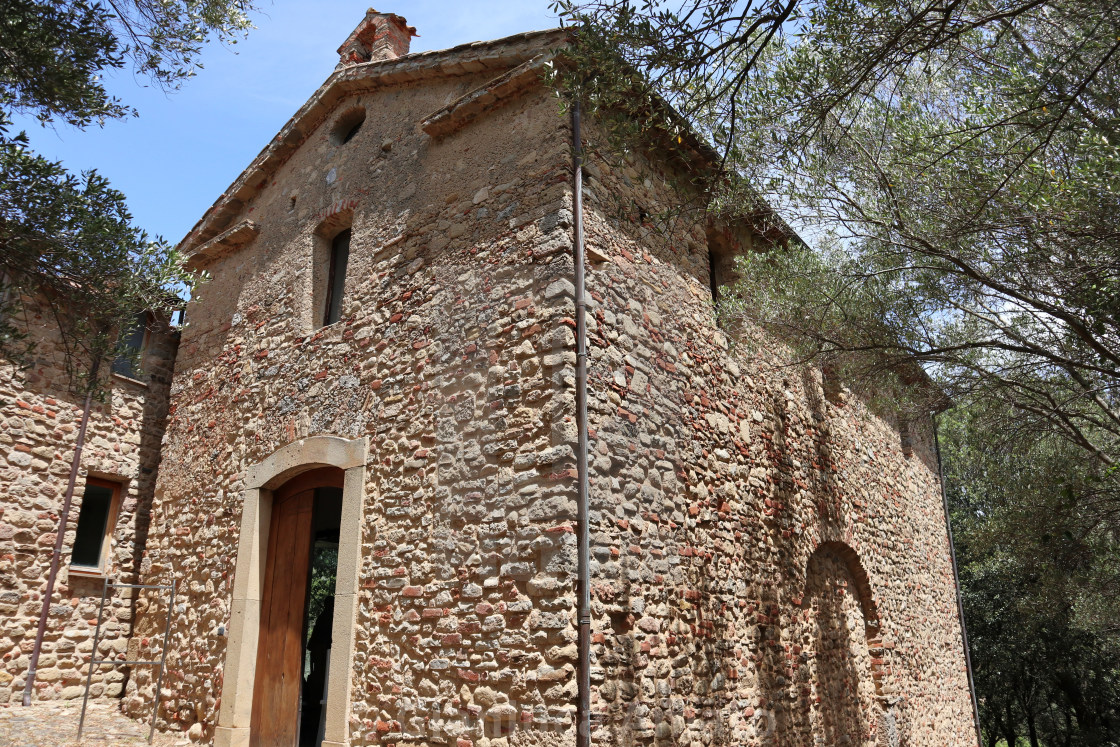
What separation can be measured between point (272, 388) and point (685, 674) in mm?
4862

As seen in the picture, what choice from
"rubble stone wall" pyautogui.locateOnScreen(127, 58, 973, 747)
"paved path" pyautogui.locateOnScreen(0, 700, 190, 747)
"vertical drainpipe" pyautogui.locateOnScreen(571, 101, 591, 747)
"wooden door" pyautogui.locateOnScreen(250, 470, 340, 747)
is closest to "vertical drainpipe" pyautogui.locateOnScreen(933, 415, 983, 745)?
"rubble stone wall" pyautogui.locateOnScreen(127, 58, 973, 747)

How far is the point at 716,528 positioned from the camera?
Answer: 6551 mm

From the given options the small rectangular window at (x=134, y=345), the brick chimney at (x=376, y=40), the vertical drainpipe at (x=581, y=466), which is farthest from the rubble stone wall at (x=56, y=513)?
the vertical drainpipe at (x=581, y=466)

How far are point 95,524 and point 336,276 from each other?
160 inches

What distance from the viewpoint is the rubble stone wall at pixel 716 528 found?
545 cm

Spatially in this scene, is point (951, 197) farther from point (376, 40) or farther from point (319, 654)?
point (319, 654)

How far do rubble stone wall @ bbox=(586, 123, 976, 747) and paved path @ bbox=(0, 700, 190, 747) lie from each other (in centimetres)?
469

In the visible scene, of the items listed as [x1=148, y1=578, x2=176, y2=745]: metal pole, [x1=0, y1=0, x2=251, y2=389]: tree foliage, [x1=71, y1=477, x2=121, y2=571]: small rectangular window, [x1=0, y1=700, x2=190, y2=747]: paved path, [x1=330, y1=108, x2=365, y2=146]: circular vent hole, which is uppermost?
[x1=330, y1=108, x2=365, y2=146]: circular vent hole

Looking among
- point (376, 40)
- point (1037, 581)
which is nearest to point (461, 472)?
point (376, 40)

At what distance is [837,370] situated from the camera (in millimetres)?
9367

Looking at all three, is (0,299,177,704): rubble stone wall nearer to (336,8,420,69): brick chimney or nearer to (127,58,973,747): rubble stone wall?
(127,58,973,747): rubble stone wall

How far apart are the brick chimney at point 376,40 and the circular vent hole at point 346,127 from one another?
60 centimetres

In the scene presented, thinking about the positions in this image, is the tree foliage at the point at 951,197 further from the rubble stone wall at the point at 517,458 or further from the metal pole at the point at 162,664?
the metal pole at the point at 162,664

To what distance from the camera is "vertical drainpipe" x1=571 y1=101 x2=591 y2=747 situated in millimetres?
4777
